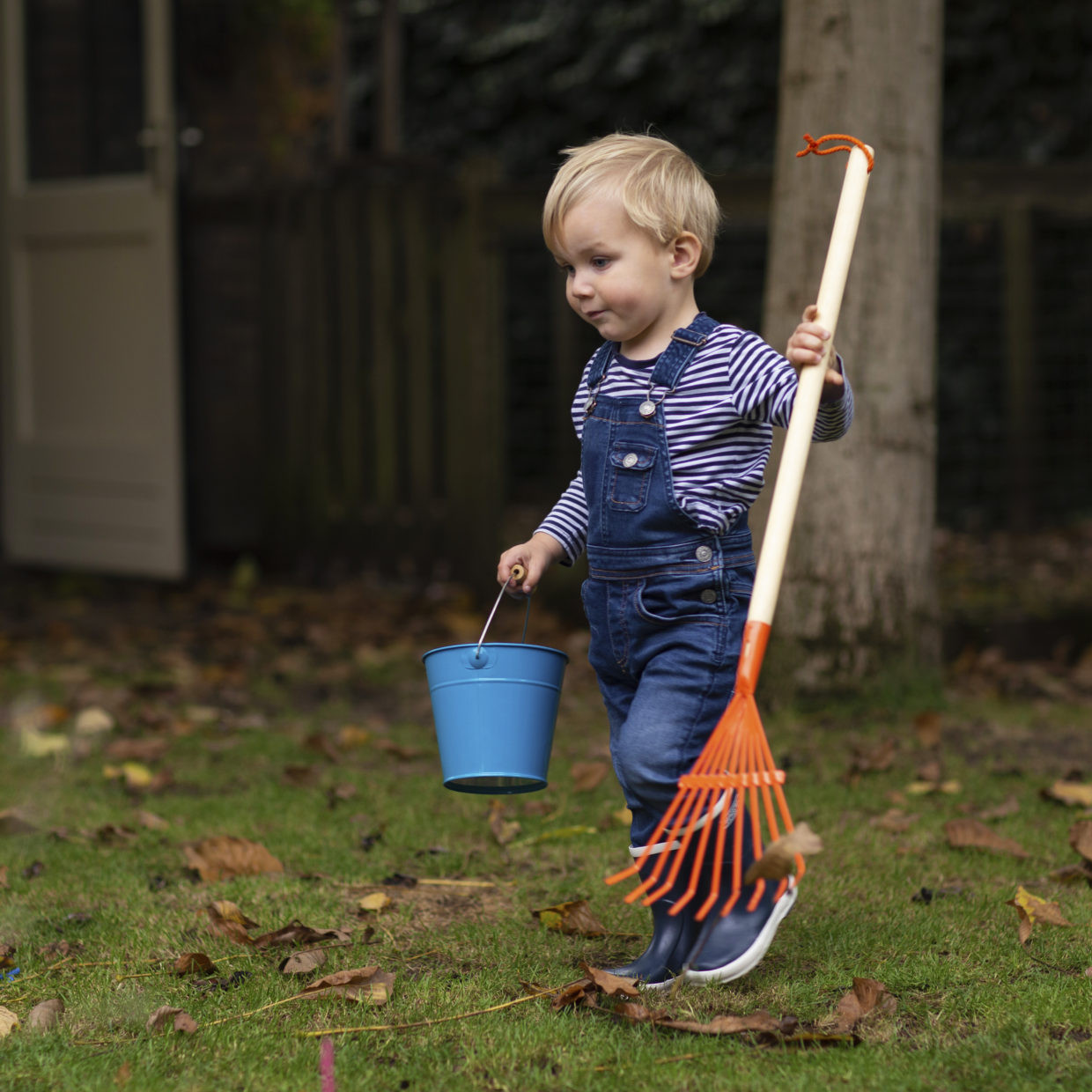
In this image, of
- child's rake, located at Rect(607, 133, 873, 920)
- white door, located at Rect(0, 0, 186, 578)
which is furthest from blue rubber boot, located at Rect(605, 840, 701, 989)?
white door, located at Rect(0, 0, 186, 578)

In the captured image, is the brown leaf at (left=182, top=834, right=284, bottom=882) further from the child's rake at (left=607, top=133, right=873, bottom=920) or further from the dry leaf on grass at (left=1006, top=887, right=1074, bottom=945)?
the dry leaf on grass at (left=1006, top=887, right=1074, bottom=945)

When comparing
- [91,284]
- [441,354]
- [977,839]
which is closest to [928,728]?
[977,839]

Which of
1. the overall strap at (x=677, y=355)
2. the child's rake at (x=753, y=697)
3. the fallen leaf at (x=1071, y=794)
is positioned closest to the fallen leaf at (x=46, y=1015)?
the child's rake at (x=753, y=697)

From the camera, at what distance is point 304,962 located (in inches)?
92.0

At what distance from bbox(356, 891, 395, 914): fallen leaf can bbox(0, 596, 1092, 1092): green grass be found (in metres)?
0.03

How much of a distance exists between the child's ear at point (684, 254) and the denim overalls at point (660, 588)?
8cm

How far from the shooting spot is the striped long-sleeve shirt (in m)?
2.16

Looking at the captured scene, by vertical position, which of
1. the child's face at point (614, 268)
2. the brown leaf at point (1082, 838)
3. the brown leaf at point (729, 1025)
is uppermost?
the child's face at point (614, 268)

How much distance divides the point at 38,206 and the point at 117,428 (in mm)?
1082

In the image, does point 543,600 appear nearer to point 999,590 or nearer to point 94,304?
point 999,590

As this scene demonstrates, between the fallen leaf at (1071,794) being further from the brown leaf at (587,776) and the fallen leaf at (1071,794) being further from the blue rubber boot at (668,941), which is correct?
the blue rubber boot at (668,941)

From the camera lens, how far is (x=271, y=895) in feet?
8.82

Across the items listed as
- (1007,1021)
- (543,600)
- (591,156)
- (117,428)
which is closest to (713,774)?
(1007,1021)

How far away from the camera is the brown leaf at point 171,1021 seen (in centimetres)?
210
